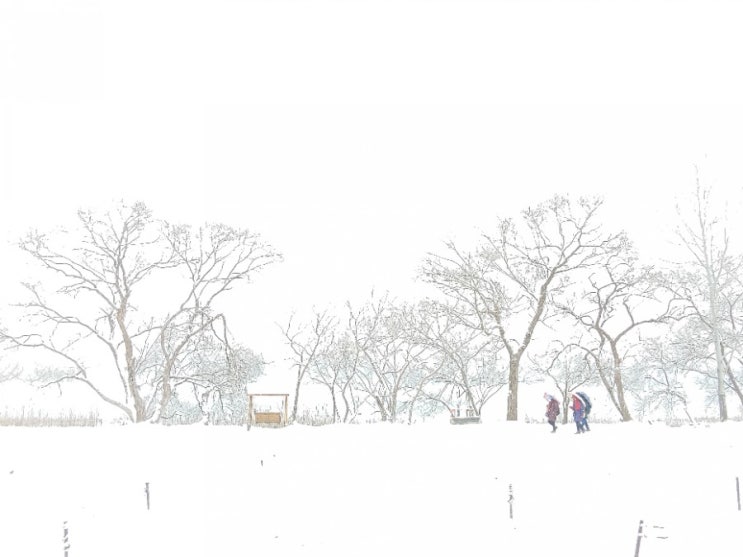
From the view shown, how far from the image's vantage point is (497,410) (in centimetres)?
6256

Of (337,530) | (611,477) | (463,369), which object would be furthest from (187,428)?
(463,369)

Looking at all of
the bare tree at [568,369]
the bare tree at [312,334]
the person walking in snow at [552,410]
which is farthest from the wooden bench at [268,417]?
the bare tree at [312,334]

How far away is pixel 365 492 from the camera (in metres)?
15.0

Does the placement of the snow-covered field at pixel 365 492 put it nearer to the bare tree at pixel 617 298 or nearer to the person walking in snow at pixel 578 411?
the person walking in snow at pixel 578 411

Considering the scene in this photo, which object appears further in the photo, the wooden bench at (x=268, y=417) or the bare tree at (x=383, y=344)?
the bare tree at (x=383, y=344)

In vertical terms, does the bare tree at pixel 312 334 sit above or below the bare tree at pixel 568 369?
above

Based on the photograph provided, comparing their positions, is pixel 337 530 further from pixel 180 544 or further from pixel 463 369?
pixel 463 369

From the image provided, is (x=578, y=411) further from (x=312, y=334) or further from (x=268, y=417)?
(x=312, y=334)

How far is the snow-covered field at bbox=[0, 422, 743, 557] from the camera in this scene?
489 inches

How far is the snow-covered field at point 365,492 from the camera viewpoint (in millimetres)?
12422

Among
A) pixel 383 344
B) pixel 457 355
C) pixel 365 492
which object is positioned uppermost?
pixel 383 344

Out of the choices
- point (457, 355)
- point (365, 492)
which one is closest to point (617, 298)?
point (457, 355)

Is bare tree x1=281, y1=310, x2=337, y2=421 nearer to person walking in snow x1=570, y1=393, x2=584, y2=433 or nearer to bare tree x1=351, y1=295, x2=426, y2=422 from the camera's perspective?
bare tree x1=351, y1=295, x2=426, y2=422

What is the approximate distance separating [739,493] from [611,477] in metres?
2.80
